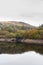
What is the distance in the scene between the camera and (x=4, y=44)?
12.1 metres

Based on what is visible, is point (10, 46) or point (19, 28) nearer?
point (10, 46)

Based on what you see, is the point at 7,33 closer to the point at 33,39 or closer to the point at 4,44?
the point at 4,44

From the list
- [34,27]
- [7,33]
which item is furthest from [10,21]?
[34,27]

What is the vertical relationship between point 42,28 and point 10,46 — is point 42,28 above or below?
above

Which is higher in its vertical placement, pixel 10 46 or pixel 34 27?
pixel 34 27

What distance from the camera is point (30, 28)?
1191 centimetres

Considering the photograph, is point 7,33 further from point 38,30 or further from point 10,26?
point 38,30

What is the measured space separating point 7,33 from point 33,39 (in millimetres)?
1641

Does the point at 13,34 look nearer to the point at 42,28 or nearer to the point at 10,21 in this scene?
the point at 10,21

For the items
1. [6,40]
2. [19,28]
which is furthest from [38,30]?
[6,40]

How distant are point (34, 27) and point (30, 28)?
393 millimetres

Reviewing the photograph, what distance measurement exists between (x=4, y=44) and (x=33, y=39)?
1793mm

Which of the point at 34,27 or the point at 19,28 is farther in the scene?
the point at 19,28

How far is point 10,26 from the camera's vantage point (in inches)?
511
